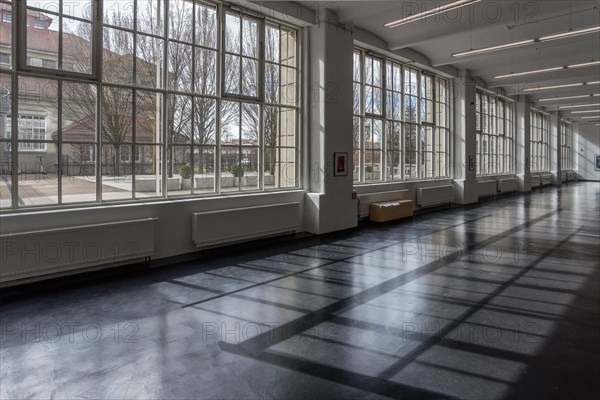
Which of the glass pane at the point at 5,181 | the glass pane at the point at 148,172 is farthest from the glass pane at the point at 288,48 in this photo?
the glass pane at the point at 5,181

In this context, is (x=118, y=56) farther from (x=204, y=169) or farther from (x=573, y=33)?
(x=573, y=33)

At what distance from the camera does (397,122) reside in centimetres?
1185

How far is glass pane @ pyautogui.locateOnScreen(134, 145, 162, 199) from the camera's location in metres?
6.09

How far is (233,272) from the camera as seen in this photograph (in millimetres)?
5664

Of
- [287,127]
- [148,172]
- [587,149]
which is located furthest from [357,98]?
[587,149]

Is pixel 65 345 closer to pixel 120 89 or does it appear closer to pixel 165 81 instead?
pixel 120 89

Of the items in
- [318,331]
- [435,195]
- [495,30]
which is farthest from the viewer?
[435,195]

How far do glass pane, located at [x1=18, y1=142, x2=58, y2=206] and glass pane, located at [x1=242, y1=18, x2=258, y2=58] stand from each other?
12.5ft

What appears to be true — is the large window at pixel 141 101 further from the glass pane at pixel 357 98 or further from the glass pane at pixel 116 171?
the glass pane at pixel 357 98

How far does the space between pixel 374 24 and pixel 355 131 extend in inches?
99.5

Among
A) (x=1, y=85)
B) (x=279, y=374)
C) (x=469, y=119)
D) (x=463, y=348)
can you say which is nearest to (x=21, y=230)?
(x=1, y=85)

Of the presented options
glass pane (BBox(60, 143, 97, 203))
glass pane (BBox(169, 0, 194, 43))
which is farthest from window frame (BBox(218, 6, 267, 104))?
glass pane (BBox(60, 143, 97, 203))

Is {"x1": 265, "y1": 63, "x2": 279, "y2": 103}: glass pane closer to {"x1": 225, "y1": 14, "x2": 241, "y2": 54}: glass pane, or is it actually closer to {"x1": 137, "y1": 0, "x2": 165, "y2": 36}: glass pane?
{"x1": 225, "y1": 14, "x2": 241, "y2": 54}: glass pane

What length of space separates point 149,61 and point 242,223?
2.98 m
